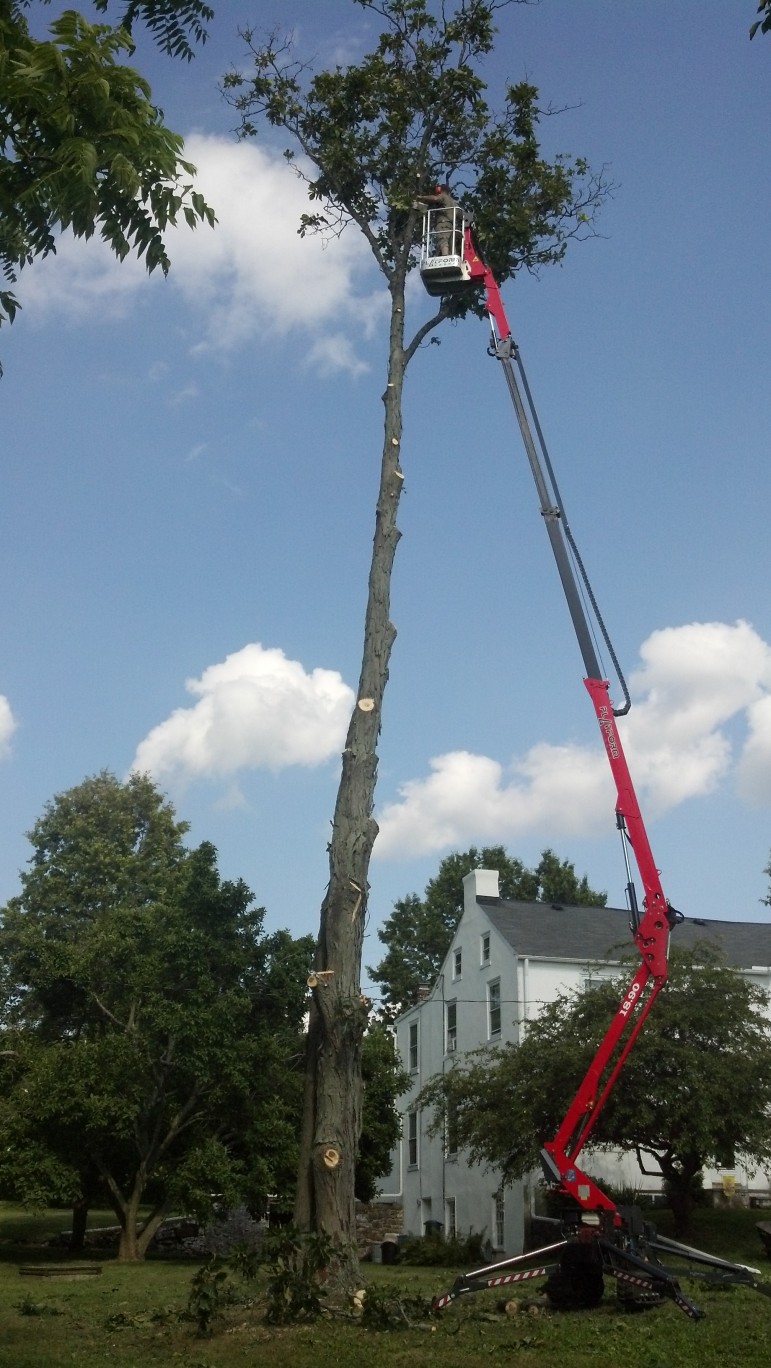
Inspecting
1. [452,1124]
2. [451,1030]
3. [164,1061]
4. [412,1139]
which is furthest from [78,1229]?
[412,1139]

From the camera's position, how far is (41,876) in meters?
45.0

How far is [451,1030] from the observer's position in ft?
121

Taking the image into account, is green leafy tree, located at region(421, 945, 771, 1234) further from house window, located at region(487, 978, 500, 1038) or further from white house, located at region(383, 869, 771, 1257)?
house window, located at region(487, 978, 500, 1038)

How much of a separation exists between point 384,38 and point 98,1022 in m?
21.0

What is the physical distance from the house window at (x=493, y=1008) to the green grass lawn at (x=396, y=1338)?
1919 cm

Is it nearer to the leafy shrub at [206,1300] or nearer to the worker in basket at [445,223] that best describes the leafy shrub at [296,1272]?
the leafy shrub at [206,1300]

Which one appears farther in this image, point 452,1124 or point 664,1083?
point 452,1124

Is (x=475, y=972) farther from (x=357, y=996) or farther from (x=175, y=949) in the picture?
(x=357, y=996)

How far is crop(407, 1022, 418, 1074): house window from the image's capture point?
39.7m

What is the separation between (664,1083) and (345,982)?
1248 cm

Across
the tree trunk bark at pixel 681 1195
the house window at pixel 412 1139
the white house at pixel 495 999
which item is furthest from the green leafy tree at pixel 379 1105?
the tree trunk bark at pixel 681 1195

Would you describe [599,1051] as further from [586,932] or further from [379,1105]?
[586,932]

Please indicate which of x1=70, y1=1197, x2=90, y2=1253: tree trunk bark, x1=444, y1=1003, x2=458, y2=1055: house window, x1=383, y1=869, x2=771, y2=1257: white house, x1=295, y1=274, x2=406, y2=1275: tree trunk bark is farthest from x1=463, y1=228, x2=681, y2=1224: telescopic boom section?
x1=444, y1=1003, x2=458, y2=1055: house window

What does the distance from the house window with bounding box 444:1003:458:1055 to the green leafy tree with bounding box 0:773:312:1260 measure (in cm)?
1047
